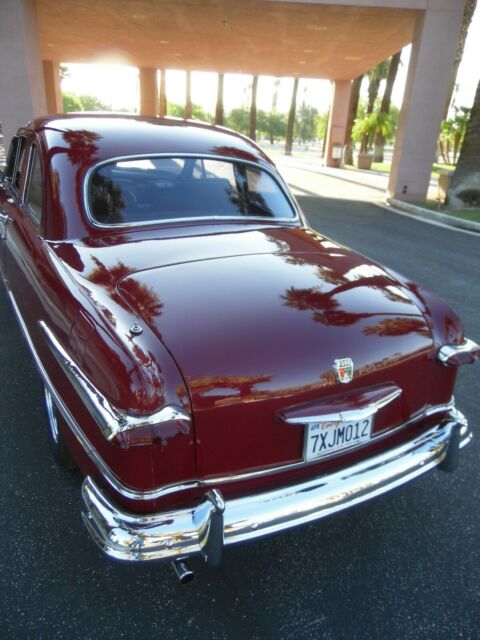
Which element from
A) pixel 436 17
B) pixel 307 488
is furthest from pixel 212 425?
→ pixel 436 17

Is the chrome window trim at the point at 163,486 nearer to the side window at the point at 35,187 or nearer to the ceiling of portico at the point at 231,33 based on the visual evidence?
the side window at the point at 35,187

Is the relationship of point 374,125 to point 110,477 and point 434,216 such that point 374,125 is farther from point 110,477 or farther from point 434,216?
point 110,477

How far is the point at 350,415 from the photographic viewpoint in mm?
1846

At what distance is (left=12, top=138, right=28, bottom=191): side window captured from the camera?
334 centimetres

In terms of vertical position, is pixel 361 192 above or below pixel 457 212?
below

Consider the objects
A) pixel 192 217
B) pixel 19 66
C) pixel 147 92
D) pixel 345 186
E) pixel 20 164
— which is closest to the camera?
pixel 192 217

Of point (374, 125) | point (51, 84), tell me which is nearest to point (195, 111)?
point (374, 125)

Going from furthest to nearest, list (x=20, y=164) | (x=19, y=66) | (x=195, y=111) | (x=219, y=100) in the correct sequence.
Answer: (x=195, y=111) → (x=219, y=100) → (x=19, y=66) → (x=20, y=164)

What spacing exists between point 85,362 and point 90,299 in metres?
0.29

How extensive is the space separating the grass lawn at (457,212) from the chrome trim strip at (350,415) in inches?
366

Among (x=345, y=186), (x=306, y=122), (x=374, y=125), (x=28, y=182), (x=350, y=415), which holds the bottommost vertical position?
(x=345, y=186)

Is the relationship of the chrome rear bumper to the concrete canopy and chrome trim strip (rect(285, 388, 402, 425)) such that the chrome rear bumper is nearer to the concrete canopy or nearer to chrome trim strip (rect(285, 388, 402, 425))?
chrome trim strip (rect(285, 388, 402, 425))

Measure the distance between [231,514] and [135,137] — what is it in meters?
2.25

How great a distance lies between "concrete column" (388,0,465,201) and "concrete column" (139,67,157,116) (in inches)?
565
